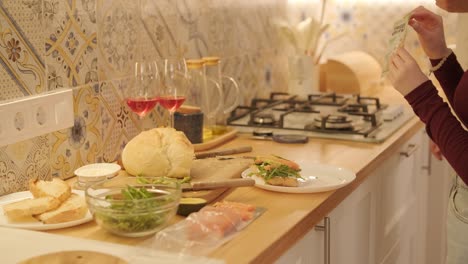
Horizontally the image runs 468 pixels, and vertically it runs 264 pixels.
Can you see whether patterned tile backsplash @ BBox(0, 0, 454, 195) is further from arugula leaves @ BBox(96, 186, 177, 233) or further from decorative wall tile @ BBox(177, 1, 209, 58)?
arugula leaves @ BBox(96, 186, 177, 233)

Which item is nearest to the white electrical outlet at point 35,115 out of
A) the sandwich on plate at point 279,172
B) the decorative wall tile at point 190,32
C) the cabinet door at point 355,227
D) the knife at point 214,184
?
the knife at point 214,184

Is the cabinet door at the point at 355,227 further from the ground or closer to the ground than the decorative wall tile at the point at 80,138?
closer to the ground

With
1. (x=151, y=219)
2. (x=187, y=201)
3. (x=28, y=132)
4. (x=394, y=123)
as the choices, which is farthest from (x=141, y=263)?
(x=394, y=123)

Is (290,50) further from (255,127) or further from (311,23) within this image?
(255,127)

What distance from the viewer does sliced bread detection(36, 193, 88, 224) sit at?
4.69ft

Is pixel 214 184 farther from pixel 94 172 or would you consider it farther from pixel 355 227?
pixel 355 227

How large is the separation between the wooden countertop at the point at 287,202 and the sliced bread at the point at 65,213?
2cm

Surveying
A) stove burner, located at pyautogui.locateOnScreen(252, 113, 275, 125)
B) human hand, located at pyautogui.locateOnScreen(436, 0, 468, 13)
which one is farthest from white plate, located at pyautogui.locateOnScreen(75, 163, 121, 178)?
human hand, located at pyautogui.locateOnScreen(436, 0, 468, 13)

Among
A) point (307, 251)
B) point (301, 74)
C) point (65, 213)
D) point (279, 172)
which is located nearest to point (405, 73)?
point (279, 172)

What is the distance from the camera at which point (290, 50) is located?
3.19 metres

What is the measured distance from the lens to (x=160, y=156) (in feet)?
5.43

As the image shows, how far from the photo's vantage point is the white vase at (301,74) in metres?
2.89

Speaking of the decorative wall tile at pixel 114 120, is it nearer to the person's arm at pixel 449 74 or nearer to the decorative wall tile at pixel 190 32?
the decorative wall tile at pixel 190 32

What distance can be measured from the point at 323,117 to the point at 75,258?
50.8 inches
